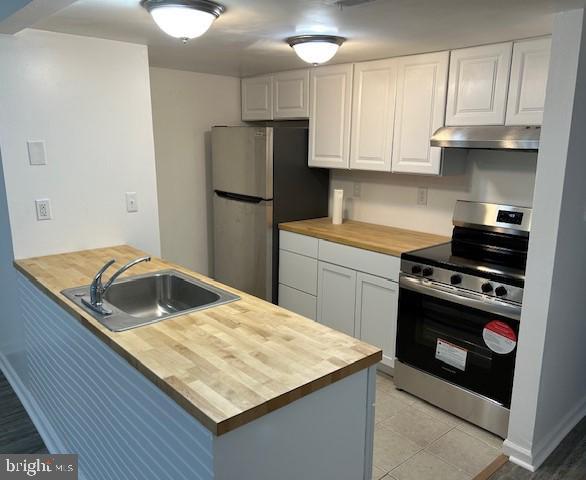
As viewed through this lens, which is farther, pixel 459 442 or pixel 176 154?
pixel 176 154

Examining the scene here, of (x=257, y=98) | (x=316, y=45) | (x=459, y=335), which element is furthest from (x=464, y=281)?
(x=257, y=98)

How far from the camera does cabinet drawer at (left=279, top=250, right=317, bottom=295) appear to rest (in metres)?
3.36

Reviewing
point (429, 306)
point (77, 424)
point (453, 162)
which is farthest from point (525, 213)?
point (77, 424)

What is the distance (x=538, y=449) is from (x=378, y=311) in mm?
1098

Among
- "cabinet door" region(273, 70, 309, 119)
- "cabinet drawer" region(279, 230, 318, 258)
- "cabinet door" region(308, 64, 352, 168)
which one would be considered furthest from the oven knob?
"cabinet door" region(273, 70, 309, 119)

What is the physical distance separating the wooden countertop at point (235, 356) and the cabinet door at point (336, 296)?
132 cm

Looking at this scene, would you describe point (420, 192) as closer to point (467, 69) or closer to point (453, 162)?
point (453, 162)

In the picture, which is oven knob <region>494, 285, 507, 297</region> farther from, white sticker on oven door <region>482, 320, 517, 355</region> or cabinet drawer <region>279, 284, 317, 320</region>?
cabinet drawer <region>279, 284, 317, 320</region>

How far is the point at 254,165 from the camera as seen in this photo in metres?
3.46

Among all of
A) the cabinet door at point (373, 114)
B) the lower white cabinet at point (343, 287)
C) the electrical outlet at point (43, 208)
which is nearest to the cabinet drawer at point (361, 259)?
the lower white cabinet at point (343, 287)

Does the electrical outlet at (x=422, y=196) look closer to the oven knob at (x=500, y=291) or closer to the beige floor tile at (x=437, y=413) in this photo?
the oven knob at (x=500, y=291)

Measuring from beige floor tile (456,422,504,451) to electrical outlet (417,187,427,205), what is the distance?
145 cm

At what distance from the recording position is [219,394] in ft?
3.93

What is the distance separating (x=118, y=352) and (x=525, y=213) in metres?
2.17
